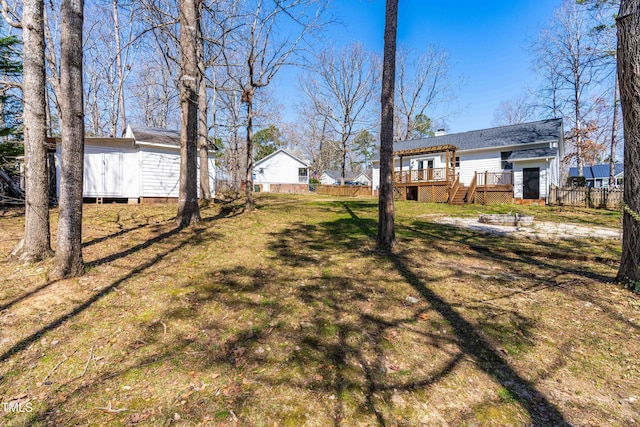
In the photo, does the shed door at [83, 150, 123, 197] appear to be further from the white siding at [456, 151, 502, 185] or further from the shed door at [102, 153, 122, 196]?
the white siding at [456, 151, 502, 185]

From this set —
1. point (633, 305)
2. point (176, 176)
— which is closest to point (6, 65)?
point (176, 176)

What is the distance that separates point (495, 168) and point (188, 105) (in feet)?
66.0

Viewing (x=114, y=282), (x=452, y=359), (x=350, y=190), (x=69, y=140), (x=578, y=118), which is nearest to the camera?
(x=452, y=359)

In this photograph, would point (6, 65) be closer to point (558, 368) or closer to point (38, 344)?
point (38, 344)

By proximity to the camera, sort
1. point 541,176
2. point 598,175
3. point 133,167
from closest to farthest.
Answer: point 133,167, point 541,176, point 598,175

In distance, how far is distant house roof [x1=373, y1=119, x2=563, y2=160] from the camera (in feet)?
60.5

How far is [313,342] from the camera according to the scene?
8.73 ft

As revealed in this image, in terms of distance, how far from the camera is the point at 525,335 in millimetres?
2879

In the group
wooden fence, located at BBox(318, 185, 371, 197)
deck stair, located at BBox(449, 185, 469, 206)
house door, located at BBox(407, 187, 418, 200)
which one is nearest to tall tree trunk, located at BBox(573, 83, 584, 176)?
deck stair, located at BBox(449, 185, 469, 206)

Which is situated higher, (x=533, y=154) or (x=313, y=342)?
(x=533, y=154)

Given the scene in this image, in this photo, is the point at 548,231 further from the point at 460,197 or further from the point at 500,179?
the point at 500,179

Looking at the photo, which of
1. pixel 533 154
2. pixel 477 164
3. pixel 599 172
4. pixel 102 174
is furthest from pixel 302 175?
pixel 599 172

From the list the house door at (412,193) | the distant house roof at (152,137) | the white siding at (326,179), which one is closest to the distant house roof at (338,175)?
the white siding at (326,179)

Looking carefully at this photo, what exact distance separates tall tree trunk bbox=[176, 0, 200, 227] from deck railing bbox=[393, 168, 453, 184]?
14567 millimetres
